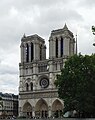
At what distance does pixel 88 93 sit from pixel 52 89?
60540 mm

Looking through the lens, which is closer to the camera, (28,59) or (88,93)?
(88,93)

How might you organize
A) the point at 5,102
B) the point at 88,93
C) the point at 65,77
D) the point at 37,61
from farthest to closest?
the point at 5,102, the point at 37,61, the point at 65,77, the point at 88,93

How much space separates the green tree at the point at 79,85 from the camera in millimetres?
56062

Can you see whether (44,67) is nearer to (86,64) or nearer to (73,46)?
(73,46)

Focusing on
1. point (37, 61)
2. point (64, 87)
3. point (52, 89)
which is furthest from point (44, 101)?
point (64, 87)

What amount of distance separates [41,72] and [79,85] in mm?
65942

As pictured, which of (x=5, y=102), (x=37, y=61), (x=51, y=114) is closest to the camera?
(x=51, y=114)

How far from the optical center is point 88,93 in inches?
2215

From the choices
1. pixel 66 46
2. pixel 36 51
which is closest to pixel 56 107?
pixel 66 46

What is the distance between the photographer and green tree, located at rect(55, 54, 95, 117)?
56.1 meters

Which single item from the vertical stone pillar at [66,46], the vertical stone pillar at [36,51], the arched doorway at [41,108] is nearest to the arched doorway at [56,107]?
the arched doorway at [41,108]

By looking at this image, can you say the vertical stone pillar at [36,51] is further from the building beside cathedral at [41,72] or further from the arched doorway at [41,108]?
the arched doorway at [41,108]

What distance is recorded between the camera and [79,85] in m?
55.7

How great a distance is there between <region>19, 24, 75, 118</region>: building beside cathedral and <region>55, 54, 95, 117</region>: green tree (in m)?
54.3
